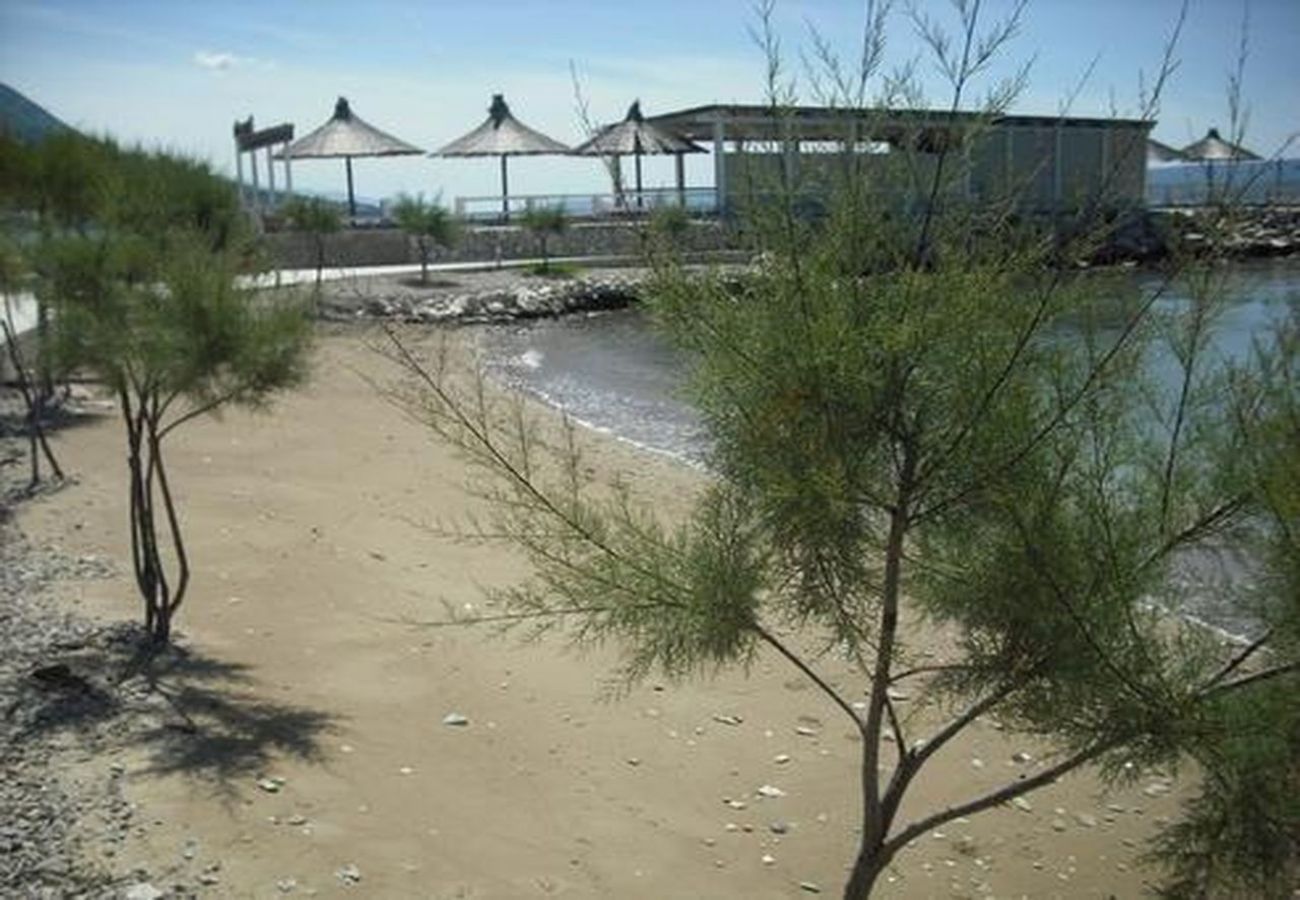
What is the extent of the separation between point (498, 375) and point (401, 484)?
11.5 metres

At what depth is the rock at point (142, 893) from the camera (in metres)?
4.52

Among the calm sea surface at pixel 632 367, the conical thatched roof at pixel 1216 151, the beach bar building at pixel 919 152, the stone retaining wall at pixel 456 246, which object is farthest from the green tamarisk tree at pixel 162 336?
the stone retaining wall at pixel 456 246

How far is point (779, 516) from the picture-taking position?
3389mm

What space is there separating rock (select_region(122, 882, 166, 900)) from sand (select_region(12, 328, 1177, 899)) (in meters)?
0.07

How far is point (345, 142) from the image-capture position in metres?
38.0

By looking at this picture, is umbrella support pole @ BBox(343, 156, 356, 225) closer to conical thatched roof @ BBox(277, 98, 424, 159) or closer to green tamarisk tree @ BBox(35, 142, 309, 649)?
conical thatched roof @ BBox(277, 98, 424, 159)

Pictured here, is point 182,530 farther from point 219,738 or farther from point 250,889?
point 250,889

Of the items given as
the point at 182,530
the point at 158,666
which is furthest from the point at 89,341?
the point at 182,530

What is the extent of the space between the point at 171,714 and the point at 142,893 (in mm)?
1954

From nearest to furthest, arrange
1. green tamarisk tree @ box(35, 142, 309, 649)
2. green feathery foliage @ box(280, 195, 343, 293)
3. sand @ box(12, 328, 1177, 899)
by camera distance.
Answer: sand @ box(12, 328, 1177, 899)
green tamarisk tree @ box(35, 142, 309, 649)
green feathery foliage @ box(280, 195, 343, 293)

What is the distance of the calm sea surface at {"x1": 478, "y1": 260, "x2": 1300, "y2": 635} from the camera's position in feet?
12.4

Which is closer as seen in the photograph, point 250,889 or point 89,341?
point 250,889

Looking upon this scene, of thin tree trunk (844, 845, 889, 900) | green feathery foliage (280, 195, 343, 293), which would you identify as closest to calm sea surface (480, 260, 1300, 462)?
thin tree trunk (844, 845, 889, 900)

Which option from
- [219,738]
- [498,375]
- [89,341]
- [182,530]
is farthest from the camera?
[498,375]
